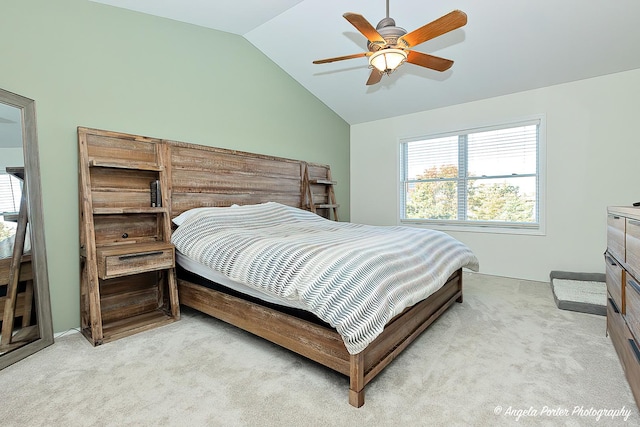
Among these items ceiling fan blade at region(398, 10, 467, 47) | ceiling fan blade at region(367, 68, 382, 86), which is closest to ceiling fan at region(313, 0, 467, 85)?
ceiling fan blade at region(398, 10, 467, 47)

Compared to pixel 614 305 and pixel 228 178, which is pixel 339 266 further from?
pixel 228 178

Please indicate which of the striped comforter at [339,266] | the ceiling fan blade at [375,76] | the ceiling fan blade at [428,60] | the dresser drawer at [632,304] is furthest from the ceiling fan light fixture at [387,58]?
the dresser drawer at [632,304]

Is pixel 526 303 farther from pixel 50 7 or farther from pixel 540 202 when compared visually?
pixel 50 7

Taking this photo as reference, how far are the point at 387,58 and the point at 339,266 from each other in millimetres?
1559

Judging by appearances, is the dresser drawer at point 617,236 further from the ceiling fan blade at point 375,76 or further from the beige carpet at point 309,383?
the ceiling fan blade at point 375,76

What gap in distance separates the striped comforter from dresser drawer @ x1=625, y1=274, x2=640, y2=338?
3.09ft

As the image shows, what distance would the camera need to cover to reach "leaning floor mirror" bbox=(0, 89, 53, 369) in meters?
1.98

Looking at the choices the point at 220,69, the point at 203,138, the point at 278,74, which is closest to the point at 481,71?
the point at 278,74

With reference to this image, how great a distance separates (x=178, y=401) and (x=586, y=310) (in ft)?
10.4

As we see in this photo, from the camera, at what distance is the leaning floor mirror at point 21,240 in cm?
198

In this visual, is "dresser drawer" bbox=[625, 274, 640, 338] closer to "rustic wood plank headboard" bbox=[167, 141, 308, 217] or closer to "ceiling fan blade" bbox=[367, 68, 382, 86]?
"ceiling fan blade" bbox=[367, 68, 382, 86]

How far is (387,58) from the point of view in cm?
223

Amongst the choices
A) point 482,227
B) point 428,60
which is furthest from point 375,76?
point 482,227
